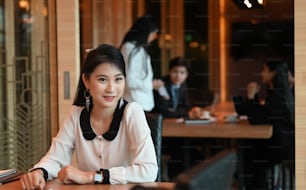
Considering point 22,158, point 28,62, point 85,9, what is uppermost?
point 85,9

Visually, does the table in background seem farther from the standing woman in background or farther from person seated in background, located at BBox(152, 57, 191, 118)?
person seated in background, located at BBox(152, 57, 191, 118)

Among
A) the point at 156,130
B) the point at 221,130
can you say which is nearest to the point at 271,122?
the point at 221,130

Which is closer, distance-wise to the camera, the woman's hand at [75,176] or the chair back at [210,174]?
the chair back at [210,174]

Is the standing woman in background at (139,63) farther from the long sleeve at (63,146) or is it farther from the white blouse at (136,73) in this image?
the long sleeve at (63,146)

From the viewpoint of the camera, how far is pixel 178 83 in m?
4.84

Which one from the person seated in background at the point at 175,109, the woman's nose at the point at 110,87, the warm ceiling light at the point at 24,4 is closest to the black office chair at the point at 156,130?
the woman's nose at the point at 110,87

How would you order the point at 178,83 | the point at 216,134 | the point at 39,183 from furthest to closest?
the point at 178,83, the point at 216,134, the point at 39,183

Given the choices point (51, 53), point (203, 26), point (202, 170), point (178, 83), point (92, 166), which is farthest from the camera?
point (203, 26)

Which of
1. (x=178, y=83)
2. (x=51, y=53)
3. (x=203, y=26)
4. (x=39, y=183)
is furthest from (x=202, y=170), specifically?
(x=203, y=26)

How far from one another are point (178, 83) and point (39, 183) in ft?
9.74

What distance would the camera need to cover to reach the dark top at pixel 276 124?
366 centimetres

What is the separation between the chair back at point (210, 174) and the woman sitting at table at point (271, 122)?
7.29 ft

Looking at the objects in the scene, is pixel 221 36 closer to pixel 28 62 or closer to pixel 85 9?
pixel 85 9

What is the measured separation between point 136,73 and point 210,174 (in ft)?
9.67
